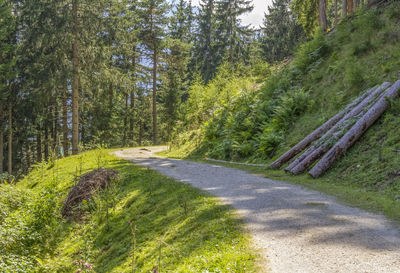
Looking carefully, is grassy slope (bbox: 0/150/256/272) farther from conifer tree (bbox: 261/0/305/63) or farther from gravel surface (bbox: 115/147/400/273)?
conifer tree (bbox: 261/0/305/63)

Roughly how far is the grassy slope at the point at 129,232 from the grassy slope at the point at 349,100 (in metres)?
2.54

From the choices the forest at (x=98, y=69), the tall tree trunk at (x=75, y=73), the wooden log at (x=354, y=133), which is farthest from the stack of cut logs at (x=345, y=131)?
the tall tree trunk at (x=75, y=73)

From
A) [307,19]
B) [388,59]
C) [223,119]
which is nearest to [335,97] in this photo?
[388,59]

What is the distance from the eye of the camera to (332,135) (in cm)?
799

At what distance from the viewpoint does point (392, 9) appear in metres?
12.4

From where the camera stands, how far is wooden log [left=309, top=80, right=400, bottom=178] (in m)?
7.34

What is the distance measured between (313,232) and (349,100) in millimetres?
7685

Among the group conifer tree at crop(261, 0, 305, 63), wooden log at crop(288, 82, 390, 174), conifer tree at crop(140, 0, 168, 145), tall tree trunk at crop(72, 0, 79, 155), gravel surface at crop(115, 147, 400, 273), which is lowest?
gravel surface at crop(115, 147, 400, 273)

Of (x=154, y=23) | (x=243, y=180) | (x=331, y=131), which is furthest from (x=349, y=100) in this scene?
(x=154, y=23)

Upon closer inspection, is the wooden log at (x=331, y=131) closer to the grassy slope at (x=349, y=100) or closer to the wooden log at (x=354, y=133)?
the grassy slope at (x=349, y=100)

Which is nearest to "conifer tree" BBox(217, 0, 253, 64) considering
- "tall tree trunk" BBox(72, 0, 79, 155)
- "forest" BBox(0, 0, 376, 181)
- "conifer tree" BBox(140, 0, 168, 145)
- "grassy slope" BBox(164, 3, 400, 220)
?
"forest" BBox(0, 0, 376, 181)

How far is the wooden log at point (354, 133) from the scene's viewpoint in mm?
7336

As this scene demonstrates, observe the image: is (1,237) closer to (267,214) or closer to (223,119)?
(267,214)

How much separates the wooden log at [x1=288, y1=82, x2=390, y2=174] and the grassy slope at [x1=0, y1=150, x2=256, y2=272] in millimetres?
3193
